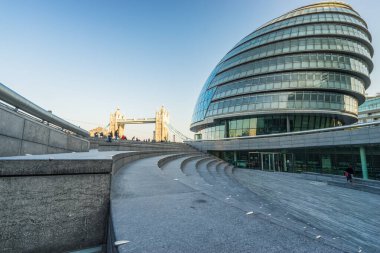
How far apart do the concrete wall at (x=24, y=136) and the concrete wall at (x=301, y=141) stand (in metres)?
25.4

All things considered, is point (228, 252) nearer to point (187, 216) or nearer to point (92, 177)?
point (187, 216)

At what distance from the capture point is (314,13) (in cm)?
3762

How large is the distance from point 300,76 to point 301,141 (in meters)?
13.9

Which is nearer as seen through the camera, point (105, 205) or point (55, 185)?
point (55, 185)

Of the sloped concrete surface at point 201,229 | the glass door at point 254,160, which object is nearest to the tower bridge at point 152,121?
the glass door at point 254,160

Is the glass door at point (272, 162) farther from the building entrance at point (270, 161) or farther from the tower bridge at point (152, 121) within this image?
the tower bridge at point (152, 121)

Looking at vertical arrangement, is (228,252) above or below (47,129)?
below

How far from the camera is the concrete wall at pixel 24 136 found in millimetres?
4810

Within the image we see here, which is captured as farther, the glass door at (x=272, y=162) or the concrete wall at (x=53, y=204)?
the glass door at (x=272, y=162)

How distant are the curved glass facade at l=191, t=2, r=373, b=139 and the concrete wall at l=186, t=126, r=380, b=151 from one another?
12.6 feet

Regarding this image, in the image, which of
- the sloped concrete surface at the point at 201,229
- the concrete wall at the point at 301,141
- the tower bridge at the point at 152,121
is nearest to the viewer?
the sloped concrete surface at the point at 201,229

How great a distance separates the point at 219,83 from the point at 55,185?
42.0 metres

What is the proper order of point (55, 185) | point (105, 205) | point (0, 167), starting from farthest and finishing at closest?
point (105, 205), point (55, 185), point (0, 167)

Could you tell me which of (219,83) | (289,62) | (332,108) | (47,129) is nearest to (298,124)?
(332,108)
